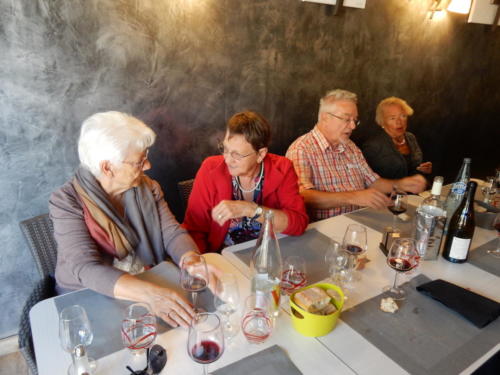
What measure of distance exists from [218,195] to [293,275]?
71cm

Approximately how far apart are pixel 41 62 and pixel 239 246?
142 cm

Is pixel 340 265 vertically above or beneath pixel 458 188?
beneath

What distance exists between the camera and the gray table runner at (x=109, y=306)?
40.6 inches

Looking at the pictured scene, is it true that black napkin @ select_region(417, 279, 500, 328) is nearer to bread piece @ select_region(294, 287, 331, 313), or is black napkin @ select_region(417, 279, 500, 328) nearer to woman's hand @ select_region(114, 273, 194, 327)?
bread piece @ select_region(294, 287, 331, 313)

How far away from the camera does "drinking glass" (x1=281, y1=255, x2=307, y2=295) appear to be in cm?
129

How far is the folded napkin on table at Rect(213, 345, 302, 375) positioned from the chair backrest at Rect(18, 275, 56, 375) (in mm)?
640

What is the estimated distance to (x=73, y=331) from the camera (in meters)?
0.96

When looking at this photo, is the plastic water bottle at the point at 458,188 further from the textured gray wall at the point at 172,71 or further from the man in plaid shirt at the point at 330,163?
the textured gray wall at the point at 172,71

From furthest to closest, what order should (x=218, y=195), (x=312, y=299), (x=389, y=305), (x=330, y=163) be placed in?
(x=330, y=163) < (x=218, y=195) < (x=389, y=305) < (x=312, y=299)

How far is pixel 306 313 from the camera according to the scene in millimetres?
1057

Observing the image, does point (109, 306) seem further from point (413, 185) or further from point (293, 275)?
point (413, 185)

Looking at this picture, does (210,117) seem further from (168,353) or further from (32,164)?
(168,353)

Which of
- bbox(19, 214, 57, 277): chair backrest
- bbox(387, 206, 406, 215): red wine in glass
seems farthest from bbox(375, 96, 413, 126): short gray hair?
bbox(19, 214, 57, 277): chair backrest

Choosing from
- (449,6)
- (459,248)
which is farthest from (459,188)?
(449,6)
